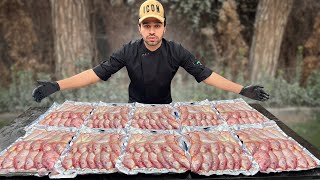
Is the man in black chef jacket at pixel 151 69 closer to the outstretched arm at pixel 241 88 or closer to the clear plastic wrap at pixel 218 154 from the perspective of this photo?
the outstretched arm at pixel 241 88

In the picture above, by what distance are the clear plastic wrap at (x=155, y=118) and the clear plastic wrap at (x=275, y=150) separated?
0.54m

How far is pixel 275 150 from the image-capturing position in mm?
2535

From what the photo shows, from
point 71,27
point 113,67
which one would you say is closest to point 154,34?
point 113,67

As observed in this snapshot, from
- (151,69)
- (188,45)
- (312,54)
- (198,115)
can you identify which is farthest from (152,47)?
(312,54)

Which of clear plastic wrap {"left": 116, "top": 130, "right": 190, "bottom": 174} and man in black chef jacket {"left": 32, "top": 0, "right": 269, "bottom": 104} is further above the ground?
man in black chef jacket {"left": 32, "top": 0, "right": 269, "bottom": 104}

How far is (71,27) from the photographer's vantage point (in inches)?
268

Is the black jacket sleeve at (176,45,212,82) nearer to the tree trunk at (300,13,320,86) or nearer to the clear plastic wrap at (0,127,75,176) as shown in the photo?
the clear plastic wrap at (0,127,75,176)

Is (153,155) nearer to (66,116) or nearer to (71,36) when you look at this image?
(66,116)

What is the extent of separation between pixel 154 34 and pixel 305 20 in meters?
5.46

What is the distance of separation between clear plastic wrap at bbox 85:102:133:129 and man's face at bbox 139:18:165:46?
658mm

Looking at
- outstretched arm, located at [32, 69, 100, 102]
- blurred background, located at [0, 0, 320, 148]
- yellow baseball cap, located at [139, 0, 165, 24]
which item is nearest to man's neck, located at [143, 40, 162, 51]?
yellow baseball cap, located at [139, 0, 165, 24]

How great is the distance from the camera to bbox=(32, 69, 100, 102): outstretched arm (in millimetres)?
3332

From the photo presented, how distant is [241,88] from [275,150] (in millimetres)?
1096

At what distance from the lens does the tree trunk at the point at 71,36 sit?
6766 millimetres
